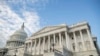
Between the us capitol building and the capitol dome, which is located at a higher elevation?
the capitol dome

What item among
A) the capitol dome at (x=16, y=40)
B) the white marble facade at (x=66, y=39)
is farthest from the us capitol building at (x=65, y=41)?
the capitol dome at (x=16, y=40)

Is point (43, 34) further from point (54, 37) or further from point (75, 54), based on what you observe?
point (75, 54)

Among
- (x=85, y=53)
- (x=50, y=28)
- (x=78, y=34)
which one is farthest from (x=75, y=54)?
(x=50, y=28)

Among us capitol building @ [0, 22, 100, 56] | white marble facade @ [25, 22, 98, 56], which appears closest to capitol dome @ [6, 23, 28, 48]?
us capitol building @ [0, 22, 100, 56]

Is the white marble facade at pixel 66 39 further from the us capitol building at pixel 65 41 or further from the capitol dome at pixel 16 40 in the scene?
the capitol dome at pixel 16 40

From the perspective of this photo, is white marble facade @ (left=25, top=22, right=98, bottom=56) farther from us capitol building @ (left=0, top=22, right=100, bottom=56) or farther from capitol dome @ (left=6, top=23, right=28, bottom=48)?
capitol dome @ (left=6, top=23, right=28, bottom=48)

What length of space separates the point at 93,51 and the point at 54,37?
16.5m

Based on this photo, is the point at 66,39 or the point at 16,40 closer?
the point at 66,39

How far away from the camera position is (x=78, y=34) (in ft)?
143

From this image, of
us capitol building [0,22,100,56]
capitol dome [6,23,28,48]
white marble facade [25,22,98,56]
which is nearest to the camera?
us capitol building [0,22,100,56]

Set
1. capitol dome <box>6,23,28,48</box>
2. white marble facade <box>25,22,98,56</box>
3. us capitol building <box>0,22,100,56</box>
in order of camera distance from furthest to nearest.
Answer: capitol dome <box>6,23,28,48</box>, white marble facade <box>25,22,98,56</box>, us capitol building <box>0,22,100,56</box>

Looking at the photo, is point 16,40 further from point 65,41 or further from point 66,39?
point 66,39

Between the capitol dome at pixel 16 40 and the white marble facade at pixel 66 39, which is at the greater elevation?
the capitol dome at pixel 16 40

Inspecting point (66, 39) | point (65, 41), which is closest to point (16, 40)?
point (65, 41)
